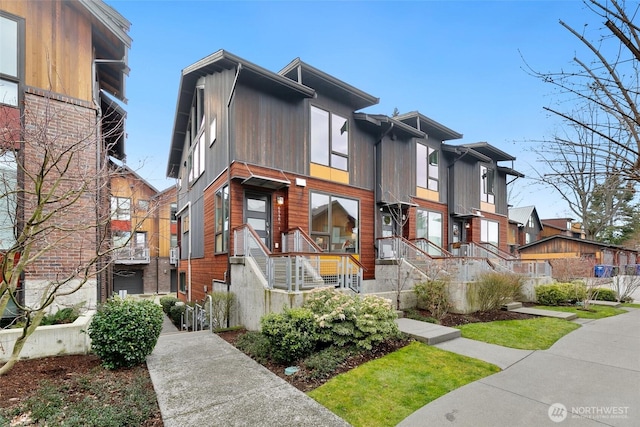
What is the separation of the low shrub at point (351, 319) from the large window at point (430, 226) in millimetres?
8990

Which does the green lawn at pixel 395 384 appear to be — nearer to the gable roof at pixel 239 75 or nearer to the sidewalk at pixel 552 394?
the sidewalk at pixel 552 394

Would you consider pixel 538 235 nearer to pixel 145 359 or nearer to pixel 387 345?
pixel 387 345

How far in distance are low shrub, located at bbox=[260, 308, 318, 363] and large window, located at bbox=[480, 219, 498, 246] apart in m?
15.6

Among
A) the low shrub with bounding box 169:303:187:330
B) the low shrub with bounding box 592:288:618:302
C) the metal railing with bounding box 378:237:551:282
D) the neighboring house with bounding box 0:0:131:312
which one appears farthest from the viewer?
the low shrub with bounding box 592:288:618:302

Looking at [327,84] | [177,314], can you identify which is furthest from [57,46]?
[177,314]

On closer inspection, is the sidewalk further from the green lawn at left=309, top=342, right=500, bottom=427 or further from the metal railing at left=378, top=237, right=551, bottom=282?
the metal railing at left=378, top=237, right=551, bottom=282

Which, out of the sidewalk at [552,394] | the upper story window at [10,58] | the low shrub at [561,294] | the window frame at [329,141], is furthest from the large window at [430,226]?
the upper story window at [10,58]

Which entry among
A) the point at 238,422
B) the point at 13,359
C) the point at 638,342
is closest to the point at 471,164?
the point at 638,342

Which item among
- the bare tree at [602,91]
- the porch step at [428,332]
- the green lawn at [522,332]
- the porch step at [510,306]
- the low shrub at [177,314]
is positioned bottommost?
the low shrub at [177,314]

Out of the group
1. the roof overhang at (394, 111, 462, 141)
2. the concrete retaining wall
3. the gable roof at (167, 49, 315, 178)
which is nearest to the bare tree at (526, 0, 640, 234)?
the concrete retaining wall

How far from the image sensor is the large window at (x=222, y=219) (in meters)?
10.2

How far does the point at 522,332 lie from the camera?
7488 mm

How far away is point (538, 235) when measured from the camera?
39.4 m

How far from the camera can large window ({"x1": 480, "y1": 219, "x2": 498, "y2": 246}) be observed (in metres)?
18.5
